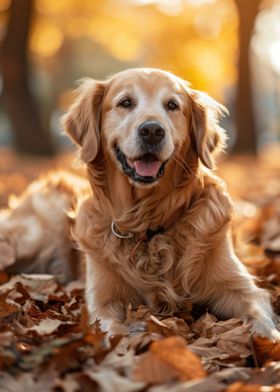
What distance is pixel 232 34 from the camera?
2481cm

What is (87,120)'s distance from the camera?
15.0 ft

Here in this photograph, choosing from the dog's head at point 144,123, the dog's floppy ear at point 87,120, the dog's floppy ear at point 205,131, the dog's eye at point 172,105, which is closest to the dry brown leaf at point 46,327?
the dog's head at point 144,123

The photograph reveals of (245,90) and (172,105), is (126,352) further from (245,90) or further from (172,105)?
(245,90)

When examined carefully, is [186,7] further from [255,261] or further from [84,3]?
[255,261]

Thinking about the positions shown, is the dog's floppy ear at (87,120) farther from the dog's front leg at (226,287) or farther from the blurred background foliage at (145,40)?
the blurred background foliage at (145,40)

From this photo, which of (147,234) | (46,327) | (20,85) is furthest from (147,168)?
(20,85)

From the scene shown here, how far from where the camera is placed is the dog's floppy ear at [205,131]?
442 centimetres

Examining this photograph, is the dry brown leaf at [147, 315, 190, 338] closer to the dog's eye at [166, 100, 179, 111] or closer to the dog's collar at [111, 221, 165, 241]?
the dog's collar at [111, 221, 165, 241]

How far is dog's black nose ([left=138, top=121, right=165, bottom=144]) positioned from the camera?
3.99 meters

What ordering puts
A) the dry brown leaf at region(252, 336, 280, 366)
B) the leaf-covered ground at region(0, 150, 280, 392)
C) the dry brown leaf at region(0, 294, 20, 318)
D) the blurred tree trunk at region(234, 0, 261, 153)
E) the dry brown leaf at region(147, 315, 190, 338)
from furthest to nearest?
1. the blurred tree trunk at region(234, 0, 261, 153)
2. the dry brown leaf at region(0, 294, 20, 318)
3. the dry brown leaf at region(147, 315, 190, 338)
4. the dry brown leaf at region(252, 336, 280, 366)
5. the leaf-covered ground at region(0, 150, 280, 392)

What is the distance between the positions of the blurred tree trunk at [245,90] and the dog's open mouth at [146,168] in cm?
1634

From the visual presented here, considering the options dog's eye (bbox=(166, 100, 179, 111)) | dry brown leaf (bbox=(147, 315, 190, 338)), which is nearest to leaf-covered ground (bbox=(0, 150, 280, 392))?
dry brown leaf (bbox=(147, 315, 190, 338))

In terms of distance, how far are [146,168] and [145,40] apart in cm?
2348

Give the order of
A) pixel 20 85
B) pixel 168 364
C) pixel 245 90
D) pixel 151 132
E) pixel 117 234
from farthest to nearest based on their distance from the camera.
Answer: pixel 245 90, pixel 20 85, pixel 117 234, pixel 151 132, pixel 168 364
